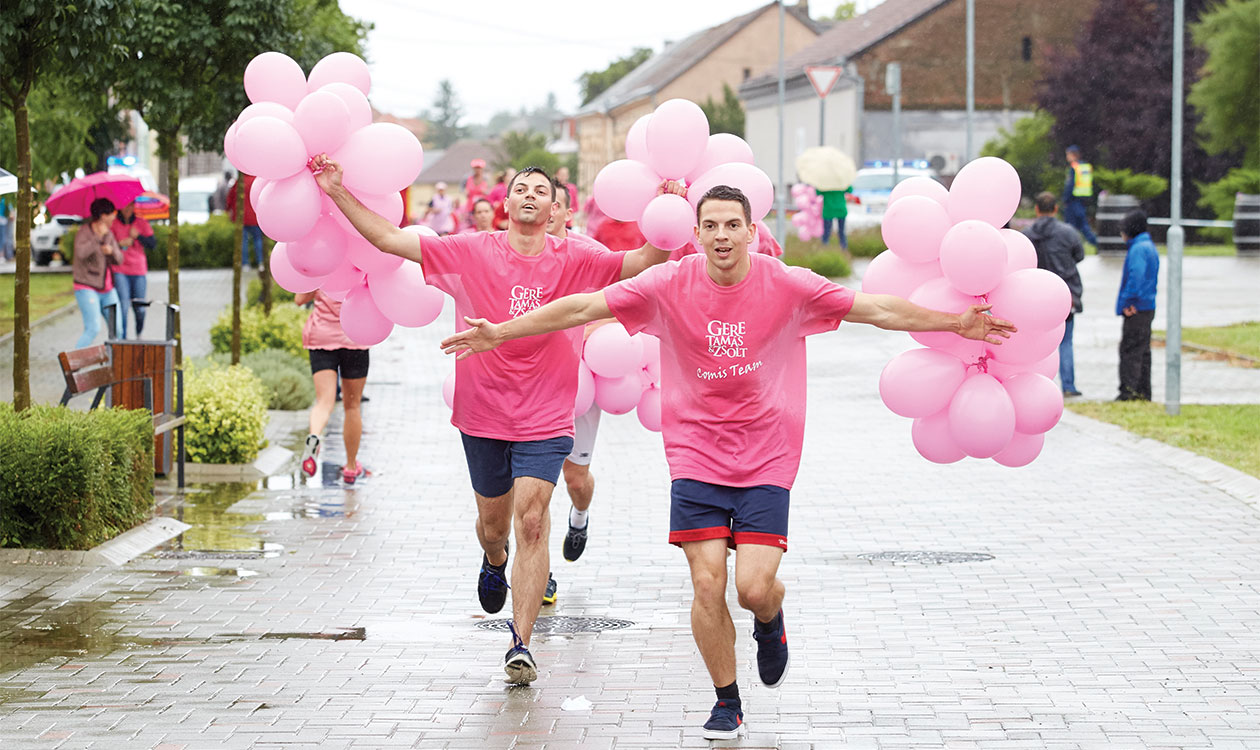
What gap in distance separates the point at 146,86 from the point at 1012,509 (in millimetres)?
7982

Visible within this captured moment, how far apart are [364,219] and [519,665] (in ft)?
6.34

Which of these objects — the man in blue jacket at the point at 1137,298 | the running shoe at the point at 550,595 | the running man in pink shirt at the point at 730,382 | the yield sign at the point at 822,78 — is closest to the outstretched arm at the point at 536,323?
the running man in pink shirt at the point at 730,382

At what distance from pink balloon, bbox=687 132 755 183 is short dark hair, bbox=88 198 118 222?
37.1ft

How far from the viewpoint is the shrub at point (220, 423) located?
12.4m

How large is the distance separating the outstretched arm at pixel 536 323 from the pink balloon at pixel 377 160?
115cm

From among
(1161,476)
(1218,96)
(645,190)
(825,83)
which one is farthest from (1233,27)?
(645,190)

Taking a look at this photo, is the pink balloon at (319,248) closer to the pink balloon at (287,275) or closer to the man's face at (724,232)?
the pink balloon at (287,275)

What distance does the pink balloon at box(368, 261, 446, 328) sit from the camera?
7203mm

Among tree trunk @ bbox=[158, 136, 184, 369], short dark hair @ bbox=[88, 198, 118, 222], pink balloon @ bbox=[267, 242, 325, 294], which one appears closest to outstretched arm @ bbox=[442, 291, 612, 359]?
pink balloon @ bbox=[267, 242, 325, 294]

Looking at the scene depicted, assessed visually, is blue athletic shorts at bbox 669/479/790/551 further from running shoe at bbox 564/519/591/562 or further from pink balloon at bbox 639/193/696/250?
running shoe at bbox 564/519/591/562

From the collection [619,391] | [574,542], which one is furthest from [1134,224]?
[619,391]

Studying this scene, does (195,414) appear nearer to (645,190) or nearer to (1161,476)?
(645,190)

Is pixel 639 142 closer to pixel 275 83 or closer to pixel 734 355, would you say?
pixel 275 83

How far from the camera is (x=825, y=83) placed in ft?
99.9
